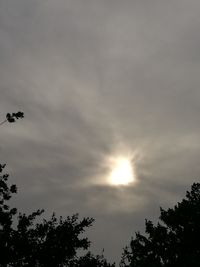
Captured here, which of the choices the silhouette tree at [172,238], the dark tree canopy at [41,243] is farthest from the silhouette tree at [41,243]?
the silhouette tree at [172,238]

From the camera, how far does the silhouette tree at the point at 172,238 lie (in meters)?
50.5

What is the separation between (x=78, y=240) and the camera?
2277 centimetres

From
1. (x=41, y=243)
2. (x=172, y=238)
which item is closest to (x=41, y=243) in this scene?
(x=41, y=243)

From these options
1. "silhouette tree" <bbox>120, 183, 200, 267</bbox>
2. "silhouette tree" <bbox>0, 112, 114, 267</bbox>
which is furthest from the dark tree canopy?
"silhouette tree" <bbox>120, 183, 200, 267</bbox>

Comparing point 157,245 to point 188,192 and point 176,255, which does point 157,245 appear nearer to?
point 176,255

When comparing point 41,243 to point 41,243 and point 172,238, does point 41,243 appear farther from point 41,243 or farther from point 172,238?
point 172,238

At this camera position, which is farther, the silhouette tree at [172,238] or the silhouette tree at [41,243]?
the silhouette tree at [172,238]

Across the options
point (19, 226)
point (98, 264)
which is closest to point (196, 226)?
point (98, 264)

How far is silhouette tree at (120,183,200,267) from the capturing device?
166 ft

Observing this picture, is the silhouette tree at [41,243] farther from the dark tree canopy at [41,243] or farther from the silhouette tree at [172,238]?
the silhouette tree at [172,238]

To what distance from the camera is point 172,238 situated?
54625 millimetres

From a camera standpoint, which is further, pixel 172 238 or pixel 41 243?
pixel 172 238

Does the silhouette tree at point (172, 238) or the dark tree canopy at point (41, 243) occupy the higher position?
the silhouette tree at point (172, 238)

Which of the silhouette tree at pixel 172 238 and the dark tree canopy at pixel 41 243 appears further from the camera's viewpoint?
the silhouette tree at pixel 172 238
